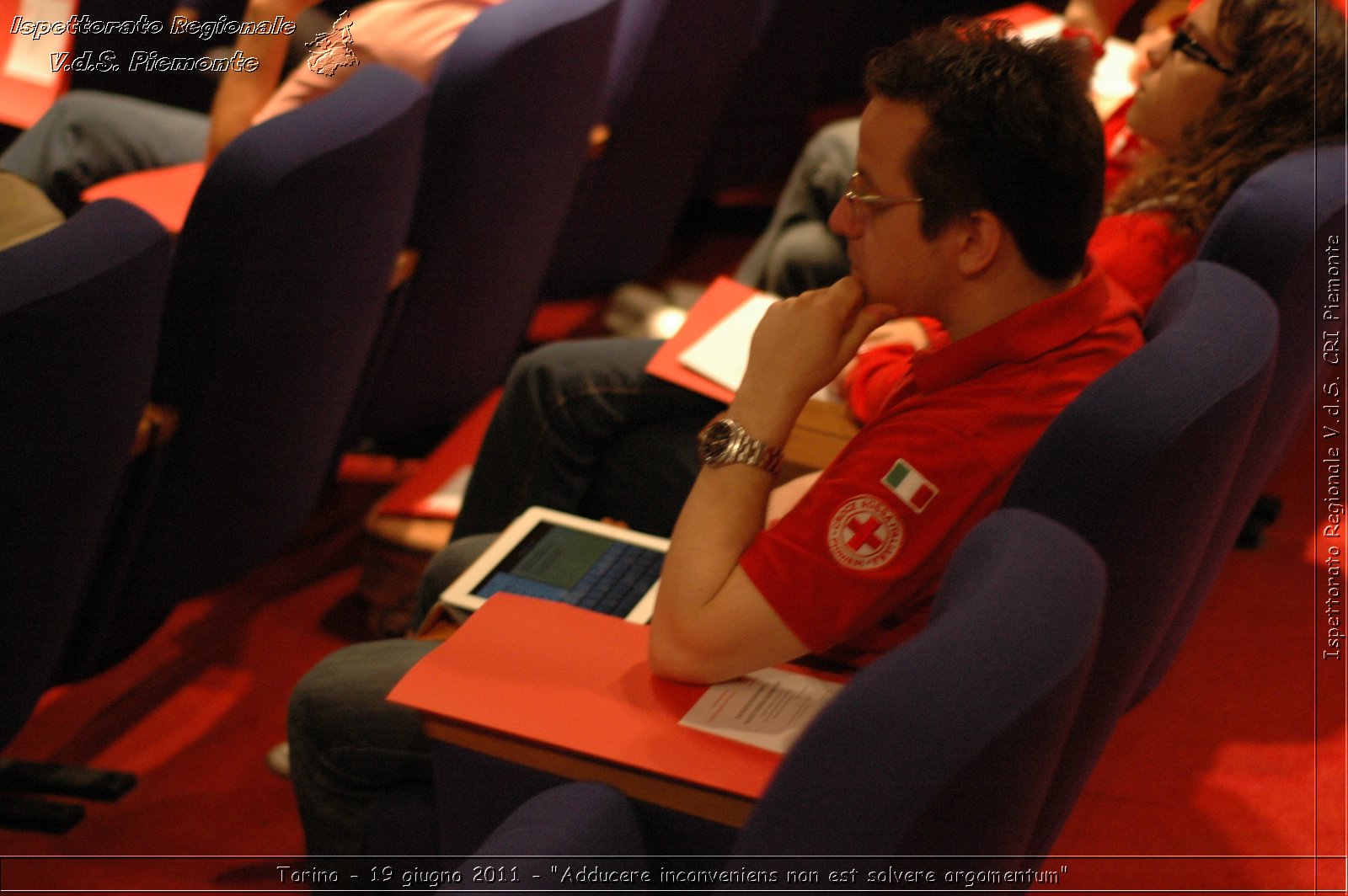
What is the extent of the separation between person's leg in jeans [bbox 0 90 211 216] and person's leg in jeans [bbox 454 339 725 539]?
3.32ft

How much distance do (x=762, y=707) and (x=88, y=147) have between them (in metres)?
1.83

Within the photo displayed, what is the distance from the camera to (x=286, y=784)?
5.61 ft

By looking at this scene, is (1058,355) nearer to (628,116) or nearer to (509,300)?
(509,300)

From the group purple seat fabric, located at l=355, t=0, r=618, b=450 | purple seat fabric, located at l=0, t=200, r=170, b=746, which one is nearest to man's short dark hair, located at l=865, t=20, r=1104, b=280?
purple seat fabric, located at l=0, t=200, r=170, b=746

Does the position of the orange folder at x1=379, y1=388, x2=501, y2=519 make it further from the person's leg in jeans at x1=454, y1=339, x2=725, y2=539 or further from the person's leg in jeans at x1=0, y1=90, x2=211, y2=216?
the person's leg in jeans at x1=0, y1=90, x2=211, y2=216

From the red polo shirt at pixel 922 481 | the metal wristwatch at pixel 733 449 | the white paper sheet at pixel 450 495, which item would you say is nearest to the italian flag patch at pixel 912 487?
the red polo shirt at pixel 922 481

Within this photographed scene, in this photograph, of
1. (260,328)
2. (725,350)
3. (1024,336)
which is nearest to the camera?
(1024,336)

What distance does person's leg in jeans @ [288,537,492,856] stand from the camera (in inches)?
48.9

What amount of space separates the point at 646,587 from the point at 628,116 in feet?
4.62

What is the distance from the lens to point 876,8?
354 cm

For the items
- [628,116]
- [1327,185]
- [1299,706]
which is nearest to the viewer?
[1327,185]

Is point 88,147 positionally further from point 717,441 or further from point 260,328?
point 717,441

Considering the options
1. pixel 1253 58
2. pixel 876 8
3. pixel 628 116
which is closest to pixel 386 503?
pixel 628 116

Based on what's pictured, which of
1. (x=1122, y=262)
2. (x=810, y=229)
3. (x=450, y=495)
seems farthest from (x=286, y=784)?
(x=810, y=229)
